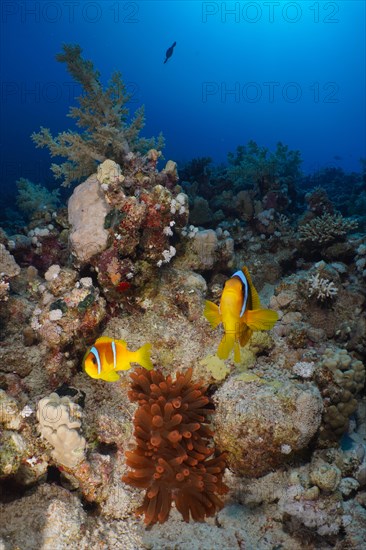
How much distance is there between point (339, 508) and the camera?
11.3 ft

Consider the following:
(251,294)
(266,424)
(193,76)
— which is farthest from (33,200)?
(193,76)

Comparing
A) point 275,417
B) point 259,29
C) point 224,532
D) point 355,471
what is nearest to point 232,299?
point 275,417

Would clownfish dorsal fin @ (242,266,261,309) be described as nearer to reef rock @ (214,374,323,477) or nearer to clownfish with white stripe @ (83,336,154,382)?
clownfish with white stripe @ (83,336,154,382)

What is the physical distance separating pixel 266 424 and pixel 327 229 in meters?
4.04

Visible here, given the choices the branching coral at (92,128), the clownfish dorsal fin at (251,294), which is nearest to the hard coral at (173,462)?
the clownfish dorsal fin at (251,294)

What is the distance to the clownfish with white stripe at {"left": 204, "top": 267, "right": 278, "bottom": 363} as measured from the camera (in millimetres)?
1792

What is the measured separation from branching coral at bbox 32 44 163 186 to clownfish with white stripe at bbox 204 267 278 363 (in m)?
4.43

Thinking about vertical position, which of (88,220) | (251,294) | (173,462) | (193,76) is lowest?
(173,462)

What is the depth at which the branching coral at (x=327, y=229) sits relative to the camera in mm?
6305

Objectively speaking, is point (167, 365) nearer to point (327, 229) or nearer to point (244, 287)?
point (244, 287)

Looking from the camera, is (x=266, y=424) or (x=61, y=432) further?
(x=266, y=424)

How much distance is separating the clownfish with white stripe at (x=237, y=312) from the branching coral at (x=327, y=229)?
4.87 m

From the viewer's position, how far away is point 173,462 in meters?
3.27

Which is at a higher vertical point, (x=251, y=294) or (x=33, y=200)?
(x=33, y=200)
